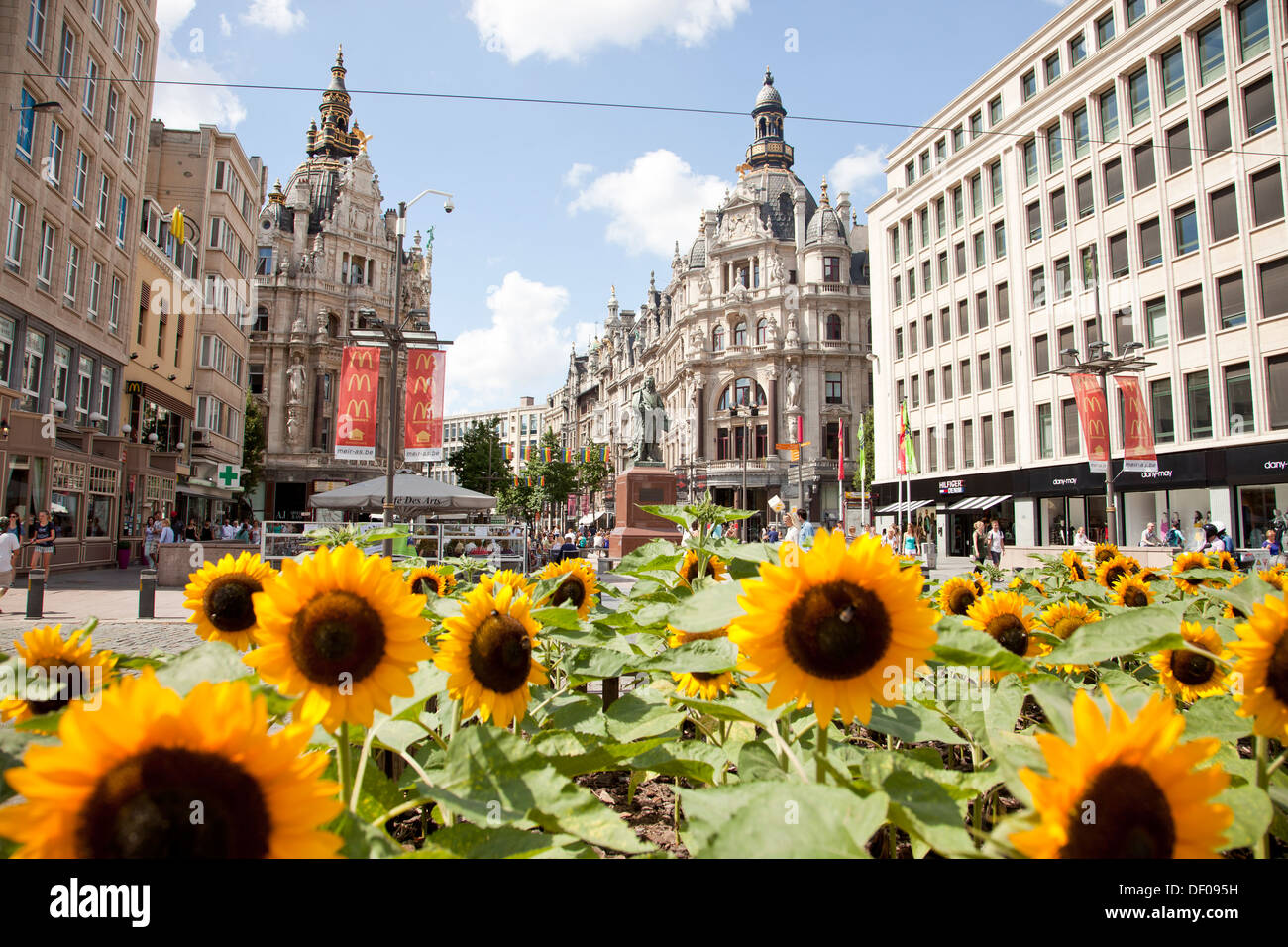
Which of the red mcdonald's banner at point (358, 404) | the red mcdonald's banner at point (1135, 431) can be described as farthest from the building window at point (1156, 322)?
the red mcdonald's banner at point (358, 404)

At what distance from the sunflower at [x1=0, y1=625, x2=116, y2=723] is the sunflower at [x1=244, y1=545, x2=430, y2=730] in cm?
51

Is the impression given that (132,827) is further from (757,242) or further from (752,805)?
(757,242)

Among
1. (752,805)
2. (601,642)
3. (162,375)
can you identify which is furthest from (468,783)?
(162,375)

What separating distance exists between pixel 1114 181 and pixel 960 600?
36.5 meters

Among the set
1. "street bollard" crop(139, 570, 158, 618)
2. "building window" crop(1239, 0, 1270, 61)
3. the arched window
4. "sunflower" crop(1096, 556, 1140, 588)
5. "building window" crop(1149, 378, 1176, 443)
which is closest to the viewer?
"sunflower" crop(1096, 556, 1140, 588)

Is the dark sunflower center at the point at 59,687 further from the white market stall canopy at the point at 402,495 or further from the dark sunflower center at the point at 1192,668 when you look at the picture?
the white market stall canopy at the point at 402,495

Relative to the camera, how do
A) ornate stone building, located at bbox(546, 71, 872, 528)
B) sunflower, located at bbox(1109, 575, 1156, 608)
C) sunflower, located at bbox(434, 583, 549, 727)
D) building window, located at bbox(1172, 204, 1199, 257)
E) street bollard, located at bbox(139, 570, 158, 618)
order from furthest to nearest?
ornate stone building, located at bbox(546, 71, 872, 528), building window, located at bbox(1172, 204, 1199, 257), street bollard, located at bbox(139, 570, 158, 618), sunflower, located at bbox(1109, 575, 1156, 608), sunflower, located at bbox(434, 583, 549, 727)

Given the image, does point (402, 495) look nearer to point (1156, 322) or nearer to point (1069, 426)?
point (1069, 426)

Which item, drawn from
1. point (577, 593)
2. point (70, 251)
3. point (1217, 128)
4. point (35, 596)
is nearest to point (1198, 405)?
point (1217, 128)

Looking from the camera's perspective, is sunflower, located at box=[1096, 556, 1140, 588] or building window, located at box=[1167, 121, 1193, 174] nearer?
sunflower, located at box=[1096, 556, 1140, 588]

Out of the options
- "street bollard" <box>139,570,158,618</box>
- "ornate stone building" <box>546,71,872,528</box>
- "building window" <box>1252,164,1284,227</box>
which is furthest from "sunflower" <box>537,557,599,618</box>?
"ornate stone building" <box>546,71,872,528</box>

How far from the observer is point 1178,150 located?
2825 cm

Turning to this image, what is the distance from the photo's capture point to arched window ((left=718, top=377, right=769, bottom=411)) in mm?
62562

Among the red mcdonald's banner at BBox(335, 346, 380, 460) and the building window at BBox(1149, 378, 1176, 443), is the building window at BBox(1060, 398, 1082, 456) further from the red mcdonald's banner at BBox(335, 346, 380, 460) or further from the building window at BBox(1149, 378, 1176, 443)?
the red mcdonald's banner at BBox(335, 346, 380, 460)
